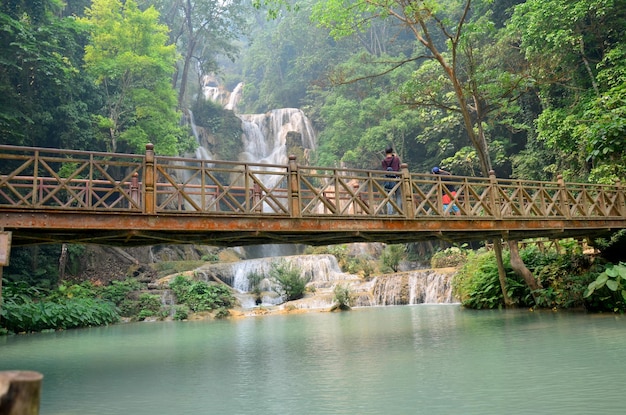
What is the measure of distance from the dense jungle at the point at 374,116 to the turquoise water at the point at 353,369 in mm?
4315

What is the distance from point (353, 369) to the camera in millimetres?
7223

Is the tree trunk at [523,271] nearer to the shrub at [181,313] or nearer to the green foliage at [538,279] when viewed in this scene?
the green foliage at [538,279]

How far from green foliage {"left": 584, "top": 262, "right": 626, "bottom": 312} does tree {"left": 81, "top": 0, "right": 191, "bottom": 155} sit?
20718mm

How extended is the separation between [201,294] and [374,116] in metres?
18.9

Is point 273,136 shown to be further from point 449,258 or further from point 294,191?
point 294,191

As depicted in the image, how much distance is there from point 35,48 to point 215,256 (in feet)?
48.0

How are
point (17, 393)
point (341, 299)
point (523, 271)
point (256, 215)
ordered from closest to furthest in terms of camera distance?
point (17, 393) → point (256, 215) → point (523, 271) → point (341, 299)

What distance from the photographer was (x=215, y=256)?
1202 inches

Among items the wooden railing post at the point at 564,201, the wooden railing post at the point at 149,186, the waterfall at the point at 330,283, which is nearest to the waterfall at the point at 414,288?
the waterfall at the point at 330,283

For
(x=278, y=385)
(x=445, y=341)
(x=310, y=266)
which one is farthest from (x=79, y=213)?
(x=310, y=266)

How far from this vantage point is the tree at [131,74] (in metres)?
25.9

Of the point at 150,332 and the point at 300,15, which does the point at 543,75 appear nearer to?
the point at 150,332

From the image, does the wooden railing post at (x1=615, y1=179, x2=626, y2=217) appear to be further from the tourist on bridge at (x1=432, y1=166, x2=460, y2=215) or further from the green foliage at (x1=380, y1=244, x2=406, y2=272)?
the green foliage at (x1=380, y1=244, x2=406, y2=272)

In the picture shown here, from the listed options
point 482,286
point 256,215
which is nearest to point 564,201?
point 482,286
